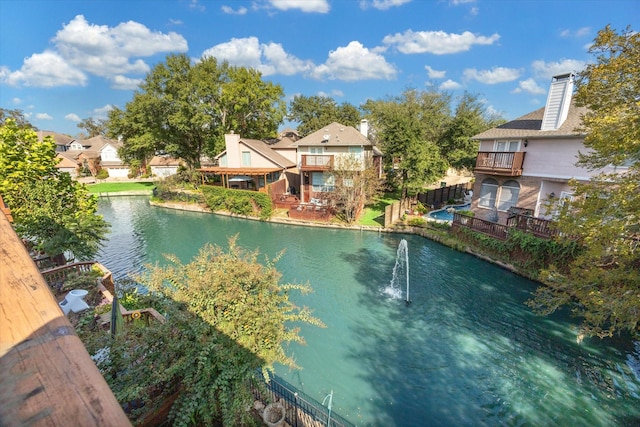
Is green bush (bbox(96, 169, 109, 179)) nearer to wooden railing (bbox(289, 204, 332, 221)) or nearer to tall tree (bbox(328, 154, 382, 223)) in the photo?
wooden railing (bbox(289, 204, 332, 221))

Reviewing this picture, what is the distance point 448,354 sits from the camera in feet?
31.6

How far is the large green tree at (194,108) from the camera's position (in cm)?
3409

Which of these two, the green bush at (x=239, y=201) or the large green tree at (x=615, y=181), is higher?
the large green tree at (x=615, y=181)

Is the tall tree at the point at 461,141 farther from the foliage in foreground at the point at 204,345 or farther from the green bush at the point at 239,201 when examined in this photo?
the foliage in foreground at the point at 204,345

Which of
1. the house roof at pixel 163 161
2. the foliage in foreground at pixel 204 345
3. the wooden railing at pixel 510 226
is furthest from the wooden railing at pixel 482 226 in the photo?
the house roof at pixel 163 161

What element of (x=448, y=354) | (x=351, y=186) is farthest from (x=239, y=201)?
(x=448, y=354)

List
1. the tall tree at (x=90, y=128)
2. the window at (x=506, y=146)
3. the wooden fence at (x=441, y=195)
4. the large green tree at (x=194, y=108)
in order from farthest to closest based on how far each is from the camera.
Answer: the tall tree at (x=90, y=128), the large green tree at (x=194, y=108), the wooden fence at (x=441, y=195), the window at (x=506, y=146)

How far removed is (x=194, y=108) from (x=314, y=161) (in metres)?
17.2

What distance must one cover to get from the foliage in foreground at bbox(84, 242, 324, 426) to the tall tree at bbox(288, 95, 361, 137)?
51366 millimetres

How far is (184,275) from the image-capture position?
644 centimetres

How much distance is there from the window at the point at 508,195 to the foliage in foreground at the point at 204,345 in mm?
17861

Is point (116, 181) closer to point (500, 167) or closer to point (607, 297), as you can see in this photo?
point (500, 167)

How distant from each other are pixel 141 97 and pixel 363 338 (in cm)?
Answer: 3799

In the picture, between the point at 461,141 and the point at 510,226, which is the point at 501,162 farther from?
the point at 461,141
